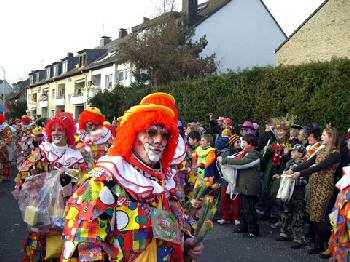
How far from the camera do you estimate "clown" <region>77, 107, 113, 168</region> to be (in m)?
7.58

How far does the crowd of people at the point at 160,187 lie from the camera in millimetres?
2641

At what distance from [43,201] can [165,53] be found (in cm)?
2010

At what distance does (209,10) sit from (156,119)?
2937 centimetres

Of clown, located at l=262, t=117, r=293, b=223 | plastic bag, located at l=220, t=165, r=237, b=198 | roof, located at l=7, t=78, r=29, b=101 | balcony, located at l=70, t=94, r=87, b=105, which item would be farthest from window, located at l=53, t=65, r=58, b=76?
plastic bag, located at l=220, t=165, r=237, b=198

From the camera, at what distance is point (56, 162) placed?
5.36 meters

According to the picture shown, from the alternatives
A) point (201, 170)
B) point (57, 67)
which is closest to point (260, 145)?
point (201, 170)

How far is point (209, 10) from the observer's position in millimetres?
30953

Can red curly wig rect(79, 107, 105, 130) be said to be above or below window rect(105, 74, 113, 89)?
below

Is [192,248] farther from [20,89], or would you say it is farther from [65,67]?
[20,89]

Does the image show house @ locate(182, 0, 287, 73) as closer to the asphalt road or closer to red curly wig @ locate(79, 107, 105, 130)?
red curly wig @ locate(79, 107, 105, 130)

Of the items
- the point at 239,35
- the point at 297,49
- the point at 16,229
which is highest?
the point at 239,35

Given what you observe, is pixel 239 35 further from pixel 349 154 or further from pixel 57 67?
pixel 57 67

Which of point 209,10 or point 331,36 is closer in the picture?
point 331,36

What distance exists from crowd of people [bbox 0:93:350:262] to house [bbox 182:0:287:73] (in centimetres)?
1972
